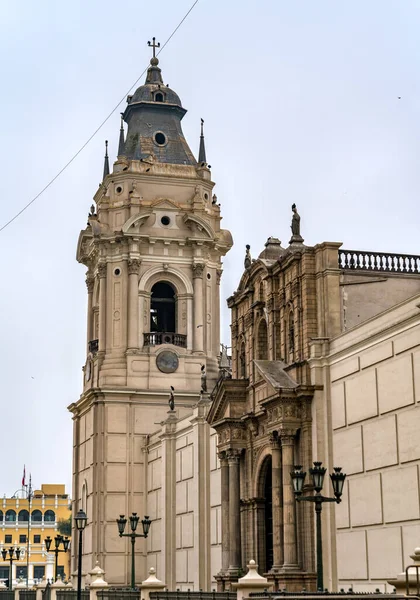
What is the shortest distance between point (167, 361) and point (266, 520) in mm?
19217

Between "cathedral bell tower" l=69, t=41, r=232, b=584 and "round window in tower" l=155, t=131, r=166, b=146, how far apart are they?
6 cm

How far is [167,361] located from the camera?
2304 inches

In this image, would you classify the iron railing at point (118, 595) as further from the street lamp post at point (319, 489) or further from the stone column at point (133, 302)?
the stone column at point (133, 302)

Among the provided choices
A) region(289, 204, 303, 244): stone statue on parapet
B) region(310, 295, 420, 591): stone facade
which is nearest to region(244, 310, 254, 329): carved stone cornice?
region(289, 204, 303, 244): stone statue on parapet

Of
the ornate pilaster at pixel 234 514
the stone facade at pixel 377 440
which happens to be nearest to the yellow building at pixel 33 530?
the ornate pilaster at pixel 234 514

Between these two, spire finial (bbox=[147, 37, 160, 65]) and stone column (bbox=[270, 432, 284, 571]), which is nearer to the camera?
stone column (bbox=[270, 432, 284, 571])

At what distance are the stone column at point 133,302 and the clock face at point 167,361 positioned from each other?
1.33 metres

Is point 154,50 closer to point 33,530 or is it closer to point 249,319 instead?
point 249,319

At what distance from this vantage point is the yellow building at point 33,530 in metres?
129

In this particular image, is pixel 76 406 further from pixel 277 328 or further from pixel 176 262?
pixel 277 328

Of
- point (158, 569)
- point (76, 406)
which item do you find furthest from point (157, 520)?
point (76, 406)

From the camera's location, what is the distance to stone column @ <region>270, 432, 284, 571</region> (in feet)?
121

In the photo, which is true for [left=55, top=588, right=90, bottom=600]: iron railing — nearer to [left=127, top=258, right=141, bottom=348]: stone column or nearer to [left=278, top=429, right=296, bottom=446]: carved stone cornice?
[left=278, top=429, right=296, bottom=446]: carved stone cornice

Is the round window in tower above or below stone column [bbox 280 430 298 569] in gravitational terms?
above
